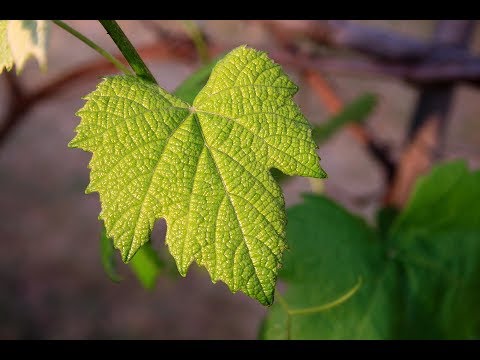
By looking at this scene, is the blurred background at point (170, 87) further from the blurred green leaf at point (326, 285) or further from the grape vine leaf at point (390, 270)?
the blurred green leaf at point (326, 285)

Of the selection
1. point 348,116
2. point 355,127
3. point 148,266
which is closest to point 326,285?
point 148,266

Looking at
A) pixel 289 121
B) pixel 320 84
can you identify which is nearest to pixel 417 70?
pixel 320 84

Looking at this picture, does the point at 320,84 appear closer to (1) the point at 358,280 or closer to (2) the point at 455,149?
(1) the point at 358,280

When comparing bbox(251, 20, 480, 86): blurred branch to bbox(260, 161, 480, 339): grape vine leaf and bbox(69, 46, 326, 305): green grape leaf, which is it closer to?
bbox(260, 161, 480, 339): grape vine leaf

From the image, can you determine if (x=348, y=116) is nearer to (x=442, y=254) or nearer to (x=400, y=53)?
(x=400, y=53)

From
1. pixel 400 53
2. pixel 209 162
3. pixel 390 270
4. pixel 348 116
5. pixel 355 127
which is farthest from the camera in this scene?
pixel 355 127
